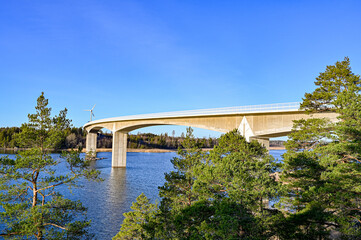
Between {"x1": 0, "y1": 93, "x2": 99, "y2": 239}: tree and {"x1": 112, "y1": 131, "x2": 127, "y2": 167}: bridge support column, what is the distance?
159 feet

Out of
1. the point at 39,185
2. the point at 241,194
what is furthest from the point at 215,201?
the point at 39,185

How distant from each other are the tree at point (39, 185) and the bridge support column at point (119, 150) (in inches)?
1903

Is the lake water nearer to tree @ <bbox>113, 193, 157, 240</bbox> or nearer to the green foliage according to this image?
tree @ <bbox>113, 193, 157, 240</bbox>

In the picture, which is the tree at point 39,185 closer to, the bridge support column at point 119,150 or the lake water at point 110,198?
the lake water at point 110,198

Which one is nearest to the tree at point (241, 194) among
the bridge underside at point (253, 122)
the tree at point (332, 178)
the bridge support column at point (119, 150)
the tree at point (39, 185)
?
the tree at point (332, 178)

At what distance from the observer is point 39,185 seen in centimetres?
1282

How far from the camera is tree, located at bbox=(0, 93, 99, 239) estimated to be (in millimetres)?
11078

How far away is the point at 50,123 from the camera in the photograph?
1445cm

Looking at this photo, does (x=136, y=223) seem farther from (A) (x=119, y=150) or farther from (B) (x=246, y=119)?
(A) (x=119, y=150)

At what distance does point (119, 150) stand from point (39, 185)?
5128 cm

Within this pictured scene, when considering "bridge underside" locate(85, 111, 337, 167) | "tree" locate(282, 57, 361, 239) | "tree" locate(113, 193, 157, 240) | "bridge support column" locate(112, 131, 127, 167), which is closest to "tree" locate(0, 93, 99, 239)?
"tree" locate(113, 193, 157, 240)

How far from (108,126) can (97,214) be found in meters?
47.7

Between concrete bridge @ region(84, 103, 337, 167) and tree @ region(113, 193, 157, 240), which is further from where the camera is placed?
concrete bridge @ region(84, 103, 337, 167)

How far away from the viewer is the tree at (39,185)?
36.3ft
